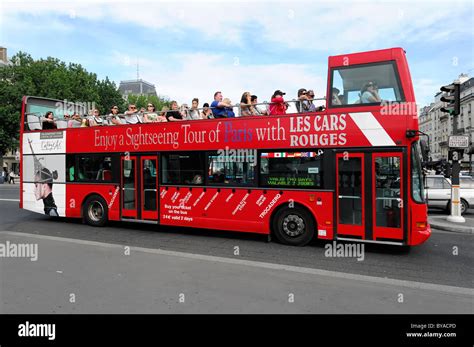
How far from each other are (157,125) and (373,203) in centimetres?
586

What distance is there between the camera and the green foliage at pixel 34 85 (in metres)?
34.4

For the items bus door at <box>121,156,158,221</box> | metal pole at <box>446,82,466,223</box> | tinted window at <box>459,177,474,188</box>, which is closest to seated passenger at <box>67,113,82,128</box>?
bus door at <box>121,156,158,221</box>

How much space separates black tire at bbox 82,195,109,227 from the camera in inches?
399

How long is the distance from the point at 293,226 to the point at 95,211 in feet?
20.7

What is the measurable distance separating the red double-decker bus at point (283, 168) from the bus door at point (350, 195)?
0.02 m

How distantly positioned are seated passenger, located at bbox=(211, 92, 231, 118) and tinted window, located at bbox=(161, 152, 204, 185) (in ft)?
3.65

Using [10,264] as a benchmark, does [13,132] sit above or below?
above

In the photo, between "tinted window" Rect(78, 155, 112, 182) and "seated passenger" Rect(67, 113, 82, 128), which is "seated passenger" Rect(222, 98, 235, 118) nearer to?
"tinted window" Rect(78, 155, 112, 182)

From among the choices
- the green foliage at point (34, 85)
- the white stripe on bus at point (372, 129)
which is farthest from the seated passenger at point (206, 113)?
the green foliage at point (34, 85)

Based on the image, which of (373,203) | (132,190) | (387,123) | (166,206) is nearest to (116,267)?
(166,206)

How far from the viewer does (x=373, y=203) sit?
696 cm

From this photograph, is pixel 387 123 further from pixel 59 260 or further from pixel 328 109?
pixel 59 260

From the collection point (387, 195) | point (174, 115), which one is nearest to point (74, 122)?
point (174, 115)

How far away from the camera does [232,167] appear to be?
8312 millimetres
